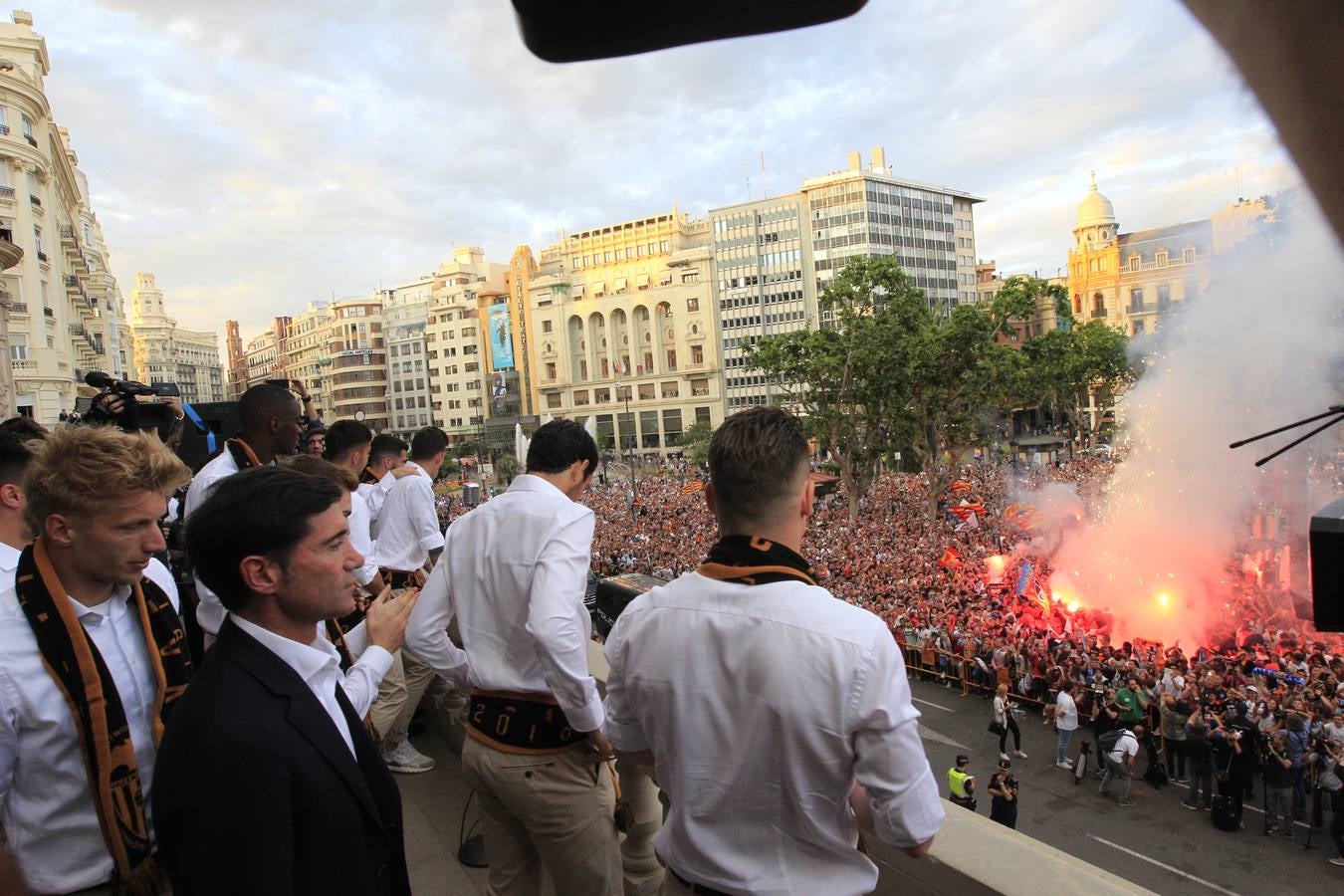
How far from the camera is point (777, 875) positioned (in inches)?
66.9

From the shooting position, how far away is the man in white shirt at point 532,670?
101 inches

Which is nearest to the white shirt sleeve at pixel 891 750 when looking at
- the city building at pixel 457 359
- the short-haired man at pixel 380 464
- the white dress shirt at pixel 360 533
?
the white dress shirt at pixel 360 533

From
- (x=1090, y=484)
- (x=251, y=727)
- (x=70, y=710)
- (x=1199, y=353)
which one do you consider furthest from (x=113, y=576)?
A: (x=1090, y=484)

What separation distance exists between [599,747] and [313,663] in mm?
1101

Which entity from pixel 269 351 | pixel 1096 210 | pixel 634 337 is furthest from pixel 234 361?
pixel 1096 210

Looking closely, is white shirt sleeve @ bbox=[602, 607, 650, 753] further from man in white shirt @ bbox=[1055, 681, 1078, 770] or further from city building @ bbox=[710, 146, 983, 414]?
city building @ bbox=[710, 146, 983, 414]

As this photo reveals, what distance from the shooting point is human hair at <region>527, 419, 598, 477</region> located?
9.51 ft

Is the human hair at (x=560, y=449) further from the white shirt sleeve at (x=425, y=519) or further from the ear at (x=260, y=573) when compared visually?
the white shirt sleeve at (x=425, y=519)

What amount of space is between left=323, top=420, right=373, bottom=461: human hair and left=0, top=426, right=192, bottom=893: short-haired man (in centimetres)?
311

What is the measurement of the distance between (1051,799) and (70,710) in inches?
431

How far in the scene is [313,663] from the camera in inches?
69.7

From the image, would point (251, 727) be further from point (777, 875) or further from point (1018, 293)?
point (1018, 293)

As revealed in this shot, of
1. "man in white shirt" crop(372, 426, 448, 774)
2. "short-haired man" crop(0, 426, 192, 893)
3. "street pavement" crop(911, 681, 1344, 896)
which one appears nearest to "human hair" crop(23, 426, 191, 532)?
"short-haired man" crop(0, 426, 192, 893)

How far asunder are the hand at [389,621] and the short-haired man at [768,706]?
81 cm
